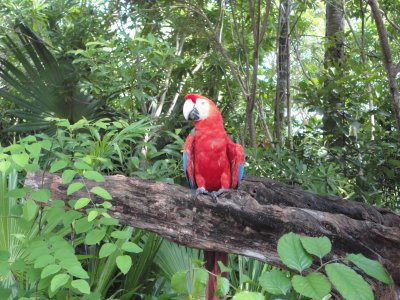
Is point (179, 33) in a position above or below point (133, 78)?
above

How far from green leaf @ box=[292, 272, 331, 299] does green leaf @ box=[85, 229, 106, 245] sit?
0.50 meters

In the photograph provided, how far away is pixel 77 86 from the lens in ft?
10.1

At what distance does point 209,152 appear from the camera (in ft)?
7.43

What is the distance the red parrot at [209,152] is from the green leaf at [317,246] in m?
1.27

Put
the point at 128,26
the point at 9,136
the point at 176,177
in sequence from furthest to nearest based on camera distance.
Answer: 1. the point at 9,136
2. the point at 128,26
3. the point at 176,177

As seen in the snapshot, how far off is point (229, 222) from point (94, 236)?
1.64 feet

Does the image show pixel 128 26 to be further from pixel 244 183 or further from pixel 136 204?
pixel 136 204

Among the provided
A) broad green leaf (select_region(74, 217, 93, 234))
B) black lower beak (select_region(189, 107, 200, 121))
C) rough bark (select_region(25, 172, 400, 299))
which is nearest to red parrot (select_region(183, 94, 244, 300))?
black lower beak (select_region(189, 107, 200, 121))

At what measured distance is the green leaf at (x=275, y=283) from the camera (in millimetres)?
906

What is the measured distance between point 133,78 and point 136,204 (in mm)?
1575

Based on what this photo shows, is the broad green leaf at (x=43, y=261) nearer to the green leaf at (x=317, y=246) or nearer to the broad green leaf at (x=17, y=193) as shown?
the broad green leaf at (x=17, y=193)

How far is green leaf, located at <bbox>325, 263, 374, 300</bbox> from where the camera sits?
88 cm

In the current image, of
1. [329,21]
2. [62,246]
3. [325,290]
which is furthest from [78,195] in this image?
[329,21]

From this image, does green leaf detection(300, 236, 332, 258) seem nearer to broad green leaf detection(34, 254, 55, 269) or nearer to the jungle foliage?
broad green leaf detection(34, 254, 55, 269)
